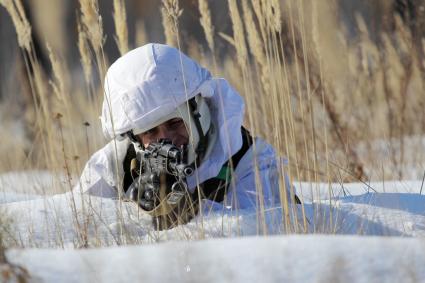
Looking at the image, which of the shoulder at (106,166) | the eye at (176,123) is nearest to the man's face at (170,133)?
the eye at (176,123)

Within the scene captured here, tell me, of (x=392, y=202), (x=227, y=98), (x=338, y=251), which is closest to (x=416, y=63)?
(x=227, y=98)

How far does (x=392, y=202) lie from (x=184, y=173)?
65 centimetres

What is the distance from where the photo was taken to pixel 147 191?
2629 millimetres

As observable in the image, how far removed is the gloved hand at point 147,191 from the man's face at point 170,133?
250 millimetres

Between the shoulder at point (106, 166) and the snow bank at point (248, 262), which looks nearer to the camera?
the snow bank at point (248, 262)

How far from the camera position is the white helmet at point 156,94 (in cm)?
283

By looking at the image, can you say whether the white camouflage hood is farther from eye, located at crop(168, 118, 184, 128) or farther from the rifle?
the rifle

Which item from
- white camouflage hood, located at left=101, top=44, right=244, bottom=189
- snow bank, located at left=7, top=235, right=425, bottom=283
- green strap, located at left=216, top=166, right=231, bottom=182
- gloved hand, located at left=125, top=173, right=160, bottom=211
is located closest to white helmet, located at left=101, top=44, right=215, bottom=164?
white camouflage hood, located at left=101, top=44, right=244, bottom=189

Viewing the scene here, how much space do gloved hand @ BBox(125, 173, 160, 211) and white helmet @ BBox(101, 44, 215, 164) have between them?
21cm

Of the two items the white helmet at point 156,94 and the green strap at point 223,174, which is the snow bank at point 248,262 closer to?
the white helmet at point 156,94

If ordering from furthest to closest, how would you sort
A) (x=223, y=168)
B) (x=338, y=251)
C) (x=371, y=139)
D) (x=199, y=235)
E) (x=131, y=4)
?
(x=131, y=4)
(x=371, y=139)
(x=223, y=168)
(x=199, y=235)
(x=338, y=251)

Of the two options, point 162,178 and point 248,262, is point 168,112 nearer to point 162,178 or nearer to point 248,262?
point 162,178

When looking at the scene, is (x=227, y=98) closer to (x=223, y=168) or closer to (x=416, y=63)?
(x=223, y=168)

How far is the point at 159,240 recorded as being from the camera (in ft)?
7.64
